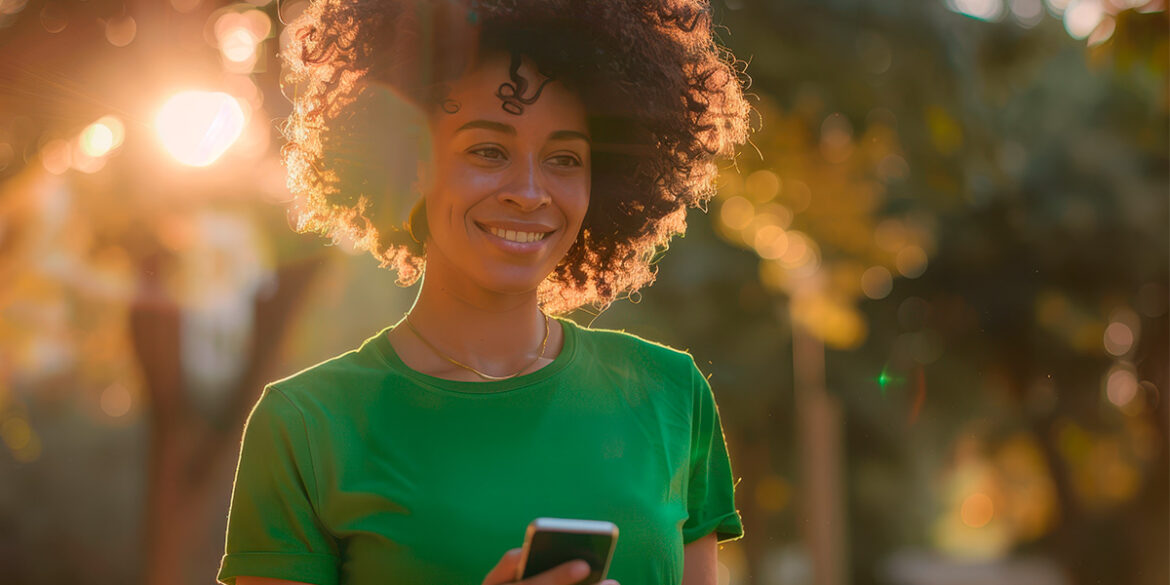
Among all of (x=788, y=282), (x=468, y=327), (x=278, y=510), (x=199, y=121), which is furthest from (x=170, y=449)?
(x=788, y=282)

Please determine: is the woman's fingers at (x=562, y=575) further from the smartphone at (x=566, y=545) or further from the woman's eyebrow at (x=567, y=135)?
the woman's eyebrow at (x=567, y=135)

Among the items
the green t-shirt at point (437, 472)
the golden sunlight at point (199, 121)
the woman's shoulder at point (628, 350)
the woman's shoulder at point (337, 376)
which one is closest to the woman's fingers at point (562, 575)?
the green t-shirt at point (437, 472)

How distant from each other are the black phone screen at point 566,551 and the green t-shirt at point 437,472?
0.28 metres

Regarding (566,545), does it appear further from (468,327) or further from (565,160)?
(565,160)

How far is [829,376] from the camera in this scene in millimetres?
15477

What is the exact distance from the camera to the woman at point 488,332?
7.72ft

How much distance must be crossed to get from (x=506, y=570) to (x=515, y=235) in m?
0.72

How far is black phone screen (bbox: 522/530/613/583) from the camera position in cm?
203

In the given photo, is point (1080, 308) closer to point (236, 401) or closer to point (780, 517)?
point (780, 517)

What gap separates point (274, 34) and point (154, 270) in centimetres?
188

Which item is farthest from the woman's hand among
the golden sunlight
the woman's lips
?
the golden sunlight

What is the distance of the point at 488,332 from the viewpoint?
2652 mm

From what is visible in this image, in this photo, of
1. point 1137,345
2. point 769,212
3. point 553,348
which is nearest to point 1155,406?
point 1137,345

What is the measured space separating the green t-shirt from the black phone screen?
0.28 meters
